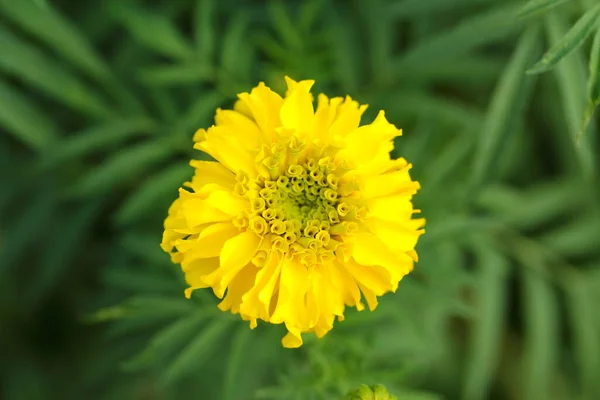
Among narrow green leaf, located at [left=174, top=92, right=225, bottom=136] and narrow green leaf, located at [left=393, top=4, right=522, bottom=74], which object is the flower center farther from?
narrow green leaf, located at [left=393, top=4, right=522, bottom=74]

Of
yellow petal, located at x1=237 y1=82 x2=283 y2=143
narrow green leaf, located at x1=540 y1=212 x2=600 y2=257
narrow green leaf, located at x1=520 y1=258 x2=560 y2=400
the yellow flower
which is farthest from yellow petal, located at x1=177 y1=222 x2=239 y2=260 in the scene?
narrow green leaf, located at x1=540 y1=212 x2=600 y2=257

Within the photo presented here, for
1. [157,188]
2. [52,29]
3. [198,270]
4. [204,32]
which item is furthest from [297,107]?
[52,29]

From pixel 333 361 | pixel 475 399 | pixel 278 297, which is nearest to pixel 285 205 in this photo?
pixel 278 297

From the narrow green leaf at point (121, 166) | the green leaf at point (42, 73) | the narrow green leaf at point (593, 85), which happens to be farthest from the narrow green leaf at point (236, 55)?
the narrow green leaf at point (593, 85)

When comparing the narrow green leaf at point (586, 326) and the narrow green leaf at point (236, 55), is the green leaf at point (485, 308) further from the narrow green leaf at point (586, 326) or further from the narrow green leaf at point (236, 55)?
the narrow green leaf at point (236, 55)

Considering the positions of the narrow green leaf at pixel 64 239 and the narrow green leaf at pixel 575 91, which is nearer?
the narrow green leaf at pixel 575 91

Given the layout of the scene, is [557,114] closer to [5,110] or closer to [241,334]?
[241,334]
